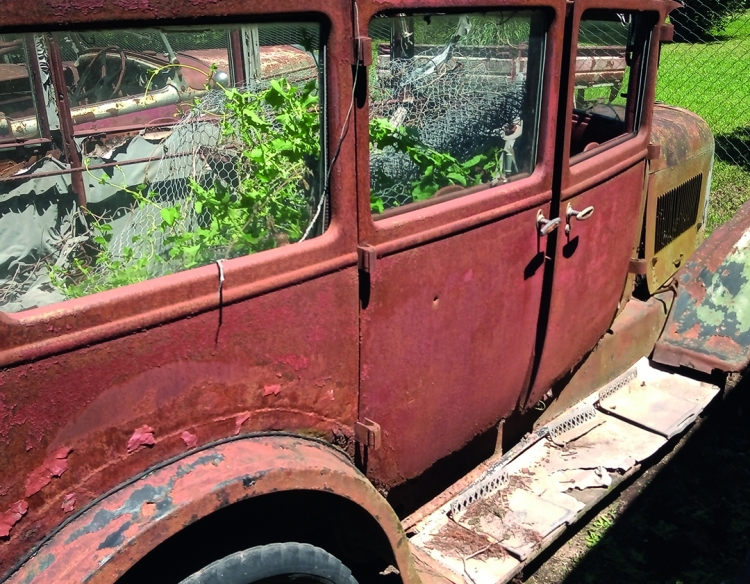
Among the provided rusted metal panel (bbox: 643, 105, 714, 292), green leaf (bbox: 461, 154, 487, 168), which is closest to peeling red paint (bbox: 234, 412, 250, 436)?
green leaf (bbox: 461, 154, 487, 168)

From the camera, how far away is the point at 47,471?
53.2 inches

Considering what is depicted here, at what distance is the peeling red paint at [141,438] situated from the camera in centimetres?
147

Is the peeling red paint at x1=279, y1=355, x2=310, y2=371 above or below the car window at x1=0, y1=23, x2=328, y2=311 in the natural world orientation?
below

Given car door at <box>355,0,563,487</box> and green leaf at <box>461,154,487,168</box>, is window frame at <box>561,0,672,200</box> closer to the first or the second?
car door at <box>355,0,563,487</box>

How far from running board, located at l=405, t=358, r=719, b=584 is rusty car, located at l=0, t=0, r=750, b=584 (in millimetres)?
12

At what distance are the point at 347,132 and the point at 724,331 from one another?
227 cm

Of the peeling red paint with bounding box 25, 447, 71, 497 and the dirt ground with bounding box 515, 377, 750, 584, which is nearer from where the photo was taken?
the peeling red paint with bounding box 25, 447, 71, 497

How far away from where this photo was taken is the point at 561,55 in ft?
7.23

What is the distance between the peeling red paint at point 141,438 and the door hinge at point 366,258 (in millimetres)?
584

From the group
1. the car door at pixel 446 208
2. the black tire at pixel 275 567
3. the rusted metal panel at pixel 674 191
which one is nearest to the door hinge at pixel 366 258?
the car door at pixel 446 208

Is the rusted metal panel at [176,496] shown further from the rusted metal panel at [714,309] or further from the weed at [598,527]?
the rusted metal panel at [714,309]

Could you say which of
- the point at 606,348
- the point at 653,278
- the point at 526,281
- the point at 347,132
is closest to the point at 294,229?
the point at 347,132

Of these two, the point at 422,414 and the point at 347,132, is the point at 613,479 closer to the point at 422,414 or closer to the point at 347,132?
the point at 422,414

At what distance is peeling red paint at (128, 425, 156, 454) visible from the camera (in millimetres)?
1471
